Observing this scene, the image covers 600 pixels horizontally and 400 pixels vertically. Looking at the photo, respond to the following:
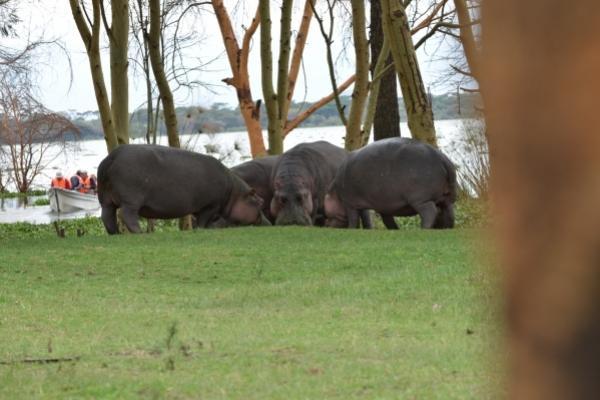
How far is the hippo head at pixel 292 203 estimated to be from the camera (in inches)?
662

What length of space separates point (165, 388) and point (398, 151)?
11016 millimetres

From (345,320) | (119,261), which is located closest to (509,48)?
(345,320)

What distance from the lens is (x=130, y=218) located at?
52.5 ft

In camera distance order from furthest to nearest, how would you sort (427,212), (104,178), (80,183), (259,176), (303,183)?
(80,183), (259,176), (303,183), (104,178), (427,212)

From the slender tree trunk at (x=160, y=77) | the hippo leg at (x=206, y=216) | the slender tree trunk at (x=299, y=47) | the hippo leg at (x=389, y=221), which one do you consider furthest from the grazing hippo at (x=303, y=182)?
the slender tree trunk at (x=299, y=47)

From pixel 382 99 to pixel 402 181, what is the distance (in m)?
9.68

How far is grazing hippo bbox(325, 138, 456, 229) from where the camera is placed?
610 inches

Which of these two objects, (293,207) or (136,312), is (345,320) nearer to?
(136,312)

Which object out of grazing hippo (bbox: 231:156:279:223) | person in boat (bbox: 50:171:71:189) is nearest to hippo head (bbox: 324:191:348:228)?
grazing hippo (bbox: 231:156:279:223)

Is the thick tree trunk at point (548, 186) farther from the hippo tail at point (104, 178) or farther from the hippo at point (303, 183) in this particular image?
the hippo at point (303, 183)

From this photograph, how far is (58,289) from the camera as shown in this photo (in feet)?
30.2

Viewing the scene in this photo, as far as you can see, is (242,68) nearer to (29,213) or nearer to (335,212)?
(335,212)

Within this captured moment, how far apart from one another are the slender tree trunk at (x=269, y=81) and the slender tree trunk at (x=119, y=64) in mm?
2653

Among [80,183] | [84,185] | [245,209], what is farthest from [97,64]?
[84,185]
